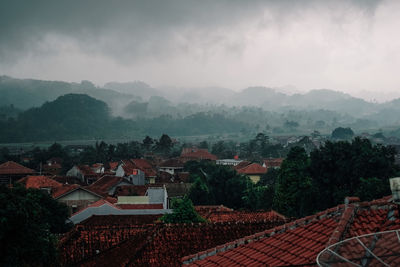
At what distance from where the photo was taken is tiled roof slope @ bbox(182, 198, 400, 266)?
673 cm

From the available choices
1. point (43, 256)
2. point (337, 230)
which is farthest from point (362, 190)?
point (337, 230)

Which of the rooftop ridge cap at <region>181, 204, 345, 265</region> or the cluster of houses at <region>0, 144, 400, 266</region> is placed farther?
the rooftop ridge cap at <region>181, 204, 345, 265</region>

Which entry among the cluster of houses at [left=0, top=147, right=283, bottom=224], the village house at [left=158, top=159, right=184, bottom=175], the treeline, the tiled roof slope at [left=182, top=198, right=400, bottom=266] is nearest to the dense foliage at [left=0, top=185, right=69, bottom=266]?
the tiled roof slope at [left=182, top=198, right=400, bottom=266]

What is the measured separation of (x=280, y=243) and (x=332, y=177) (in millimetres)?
24282

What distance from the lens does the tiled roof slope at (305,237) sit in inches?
265

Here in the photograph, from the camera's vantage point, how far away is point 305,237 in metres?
7.45

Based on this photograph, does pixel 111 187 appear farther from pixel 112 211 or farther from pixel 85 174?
pixel 85 174

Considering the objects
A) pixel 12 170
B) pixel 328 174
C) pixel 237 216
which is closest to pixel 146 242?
pixel 237 216

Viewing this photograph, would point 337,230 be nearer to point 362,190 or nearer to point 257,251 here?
point 257,251

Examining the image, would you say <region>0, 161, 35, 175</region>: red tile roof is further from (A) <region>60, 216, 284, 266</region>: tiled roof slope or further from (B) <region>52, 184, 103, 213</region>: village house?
(A) <region>60, 216, 284, 266</region>: tiled roof slope

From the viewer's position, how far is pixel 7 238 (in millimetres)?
11688

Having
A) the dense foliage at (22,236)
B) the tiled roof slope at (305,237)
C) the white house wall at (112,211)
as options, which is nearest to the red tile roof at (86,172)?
the white house wall at (112,211)

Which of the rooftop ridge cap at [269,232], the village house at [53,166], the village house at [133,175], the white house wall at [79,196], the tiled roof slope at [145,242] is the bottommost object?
the village house at [53,166]

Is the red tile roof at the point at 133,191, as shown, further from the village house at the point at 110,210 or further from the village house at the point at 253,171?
the village house at the point at 253,171
